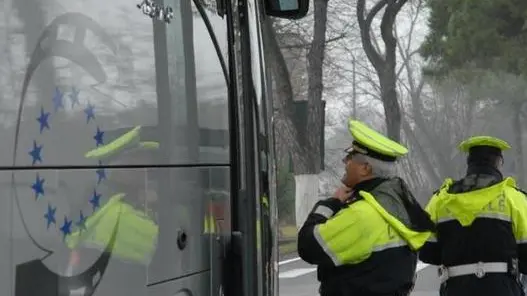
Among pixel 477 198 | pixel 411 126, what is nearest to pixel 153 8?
pixel 477 198

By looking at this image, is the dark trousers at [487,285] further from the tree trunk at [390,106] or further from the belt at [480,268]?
the tree trunk at [390,106]

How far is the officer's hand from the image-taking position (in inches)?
194

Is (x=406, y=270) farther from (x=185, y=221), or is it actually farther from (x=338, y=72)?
(x=338, y=72)

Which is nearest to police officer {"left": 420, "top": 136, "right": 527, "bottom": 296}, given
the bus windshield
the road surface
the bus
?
the bus

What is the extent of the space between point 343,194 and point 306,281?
49.3 ft

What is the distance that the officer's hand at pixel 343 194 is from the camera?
493 centimetres

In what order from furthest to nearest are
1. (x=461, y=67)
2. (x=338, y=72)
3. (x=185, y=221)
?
(x=338, y=72) → (x=461, y=67) → (x=185, y=221)

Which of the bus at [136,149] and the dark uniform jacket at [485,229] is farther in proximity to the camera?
the dark uniform jacket at [485,229]

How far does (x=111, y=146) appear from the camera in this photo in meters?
2.98

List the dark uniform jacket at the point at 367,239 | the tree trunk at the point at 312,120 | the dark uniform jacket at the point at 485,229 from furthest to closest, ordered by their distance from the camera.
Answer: the tree trunk at the point at 312,120 → the dark uniform jacket at the point at 485,229 → the dark uniform jacket at the point at 367,239

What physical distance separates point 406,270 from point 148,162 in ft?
6.66

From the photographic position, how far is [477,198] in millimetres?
5793

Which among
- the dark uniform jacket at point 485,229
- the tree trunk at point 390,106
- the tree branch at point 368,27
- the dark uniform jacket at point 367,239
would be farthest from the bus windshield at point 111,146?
the tree trunk at point 390,106

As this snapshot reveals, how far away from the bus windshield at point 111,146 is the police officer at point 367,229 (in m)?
0.87
